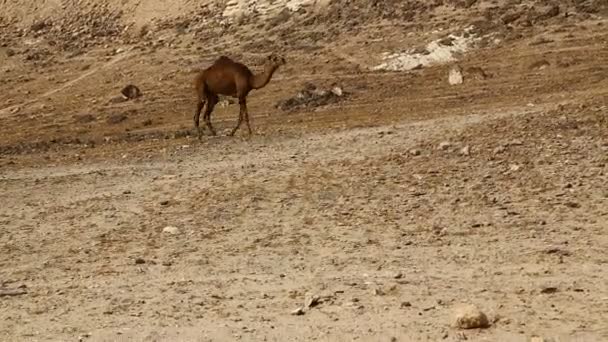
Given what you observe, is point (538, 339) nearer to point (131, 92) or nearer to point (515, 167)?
point (515, 167)

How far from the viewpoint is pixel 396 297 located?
824cm

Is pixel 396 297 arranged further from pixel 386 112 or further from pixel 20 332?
pixel 386 112

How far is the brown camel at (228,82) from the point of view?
20.7 meters

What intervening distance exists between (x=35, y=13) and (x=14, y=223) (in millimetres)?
27596

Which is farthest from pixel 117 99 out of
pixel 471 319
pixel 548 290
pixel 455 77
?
pixel 471 319

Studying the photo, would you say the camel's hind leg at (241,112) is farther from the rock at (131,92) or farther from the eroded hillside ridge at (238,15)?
the eroded hillside ridge at (238,15)

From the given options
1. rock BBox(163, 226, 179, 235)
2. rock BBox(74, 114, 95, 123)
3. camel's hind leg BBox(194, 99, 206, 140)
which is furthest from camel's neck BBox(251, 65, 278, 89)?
rock BBox(163, 226, 179, 235)

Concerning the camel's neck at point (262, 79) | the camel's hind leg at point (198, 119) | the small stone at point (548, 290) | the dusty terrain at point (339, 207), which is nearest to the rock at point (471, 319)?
the dusty terrain at point (339, 207)

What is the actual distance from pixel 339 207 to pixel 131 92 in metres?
17.1

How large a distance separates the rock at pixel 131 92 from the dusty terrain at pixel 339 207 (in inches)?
27.7

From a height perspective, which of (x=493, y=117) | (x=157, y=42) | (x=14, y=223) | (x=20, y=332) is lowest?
(x=157, y=42)

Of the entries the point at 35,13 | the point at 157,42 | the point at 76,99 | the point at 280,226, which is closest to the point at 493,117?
the point at 280,226

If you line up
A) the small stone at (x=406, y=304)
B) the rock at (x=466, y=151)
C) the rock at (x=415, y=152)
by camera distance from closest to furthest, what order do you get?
the small stone at (x=406, y=304) < the rock at (x=466, y=151) < the rock at (x=415, y=152)

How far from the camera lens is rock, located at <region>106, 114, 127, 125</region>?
24.8m
